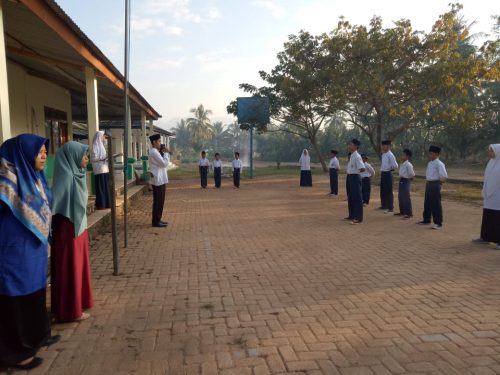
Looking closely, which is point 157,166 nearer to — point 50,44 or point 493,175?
point 50,44

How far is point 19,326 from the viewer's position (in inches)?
107

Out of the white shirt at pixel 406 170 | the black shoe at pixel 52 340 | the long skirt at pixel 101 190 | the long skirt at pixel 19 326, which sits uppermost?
the white shirt at pixel 406 170

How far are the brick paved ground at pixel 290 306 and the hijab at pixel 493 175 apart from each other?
0.94 m

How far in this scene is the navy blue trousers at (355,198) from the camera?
8305 millimetres

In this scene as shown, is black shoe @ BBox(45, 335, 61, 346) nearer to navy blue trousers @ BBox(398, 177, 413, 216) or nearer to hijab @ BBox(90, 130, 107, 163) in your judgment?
hijab @ BBox(90, 130, 107, 163)

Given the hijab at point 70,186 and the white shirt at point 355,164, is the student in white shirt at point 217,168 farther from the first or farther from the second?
the hijab at point 70,186

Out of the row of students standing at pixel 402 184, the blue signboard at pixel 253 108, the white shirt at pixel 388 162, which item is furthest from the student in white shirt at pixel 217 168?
the white shirt at pixel 388 162

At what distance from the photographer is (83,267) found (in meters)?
3.53

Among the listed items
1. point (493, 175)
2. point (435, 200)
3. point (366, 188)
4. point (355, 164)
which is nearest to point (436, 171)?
point (435, 200)

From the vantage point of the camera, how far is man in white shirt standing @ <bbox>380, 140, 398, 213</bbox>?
9406 mm

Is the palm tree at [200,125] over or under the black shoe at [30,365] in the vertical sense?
over

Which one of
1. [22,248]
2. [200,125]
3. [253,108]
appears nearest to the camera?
[22,248]

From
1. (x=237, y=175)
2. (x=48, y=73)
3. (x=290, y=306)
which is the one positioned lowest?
(x=290, y=306)

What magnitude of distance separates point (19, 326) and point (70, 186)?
3.82ft
